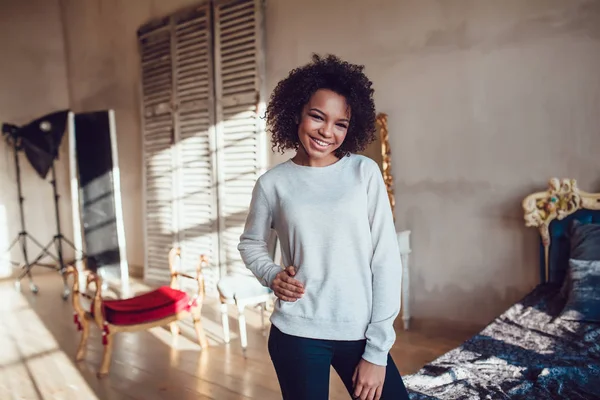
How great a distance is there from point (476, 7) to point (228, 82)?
221cm

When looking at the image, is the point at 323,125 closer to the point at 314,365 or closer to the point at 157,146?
the point at 314,365

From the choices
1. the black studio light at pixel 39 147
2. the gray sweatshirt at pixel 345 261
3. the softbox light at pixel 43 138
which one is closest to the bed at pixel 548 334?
the gray sweatshirt at pixel 345 261

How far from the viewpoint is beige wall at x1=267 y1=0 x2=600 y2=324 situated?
288 centimetres

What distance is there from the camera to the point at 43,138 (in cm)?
552

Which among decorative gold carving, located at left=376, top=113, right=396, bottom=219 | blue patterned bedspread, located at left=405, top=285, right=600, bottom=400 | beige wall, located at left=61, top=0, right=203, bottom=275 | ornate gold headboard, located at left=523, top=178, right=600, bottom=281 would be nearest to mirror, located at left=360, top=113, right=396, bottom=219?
decorative gold carving, located at left=376, top=113, right=396, bottom=219

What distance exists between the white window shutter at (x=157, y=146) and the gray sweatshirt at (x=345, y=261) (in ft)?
13.7

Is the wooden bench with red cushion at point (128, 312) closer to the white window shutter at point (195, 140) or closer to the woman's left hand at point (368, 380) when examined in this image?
the white window shutter at point (195, 140)

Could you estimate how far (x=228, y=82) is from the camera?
4.51 metres

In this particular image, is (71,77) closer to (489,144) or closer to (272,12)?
(272,12)

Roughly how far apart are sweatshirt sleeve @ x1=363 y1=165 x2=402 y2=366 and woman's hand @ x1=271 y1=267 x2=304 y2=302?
0.16 m

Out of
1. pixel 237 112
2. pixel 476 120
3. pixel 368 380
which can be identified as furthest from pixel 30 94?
pixel 368 380

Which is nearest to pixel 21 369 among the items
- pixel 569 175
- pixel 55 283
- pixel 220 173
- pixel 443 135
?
pixel 220 173

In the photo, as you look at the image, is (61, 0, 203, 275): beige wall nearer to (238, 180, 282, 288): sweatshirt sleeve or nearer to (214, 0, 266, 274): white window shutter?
(214, 0, 266, 274): white window shutter

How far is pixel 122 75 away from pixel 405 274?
158 inches
